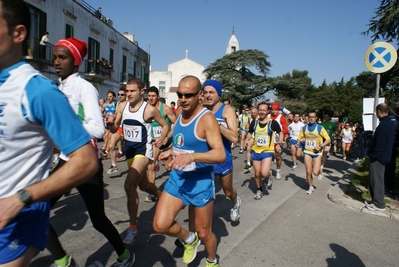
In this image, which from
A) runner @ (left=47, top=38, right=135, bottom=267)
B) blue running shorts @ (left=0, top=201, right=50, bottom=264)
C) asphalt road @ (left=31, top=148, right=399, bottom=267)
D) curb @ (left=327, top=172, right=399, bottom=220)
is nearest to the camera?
blue running shorts @ (left=0, top=201, right=50, bottom=264)

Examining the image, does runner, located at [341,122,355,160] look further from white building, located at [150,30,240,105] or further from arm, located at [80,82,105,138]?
white building, located at [150,30,240,105]

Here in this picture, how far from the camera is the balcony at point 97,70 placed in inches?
922

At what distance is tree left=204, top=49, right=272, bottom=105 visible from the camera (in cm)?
3944

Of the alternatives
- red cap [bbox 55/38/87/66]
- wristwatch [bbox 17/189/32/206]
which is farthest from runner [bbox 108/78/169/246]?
wristwatch [bbox 17/189/32/206]

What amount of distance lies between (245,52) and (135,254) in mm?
38942

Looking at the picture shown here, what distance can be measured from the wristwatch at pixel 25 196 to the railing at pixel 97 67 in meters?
23.6

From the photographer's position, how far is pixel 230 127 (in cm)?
441

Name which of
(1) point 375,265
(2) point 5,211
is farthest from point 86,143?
(1) point 375,265

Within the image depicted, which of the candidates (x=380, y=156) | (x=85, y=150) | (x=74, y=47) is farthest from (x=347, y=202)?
(x=85, y=150)

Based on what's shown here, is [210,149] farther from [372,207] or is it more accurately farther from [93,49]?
[93,49]

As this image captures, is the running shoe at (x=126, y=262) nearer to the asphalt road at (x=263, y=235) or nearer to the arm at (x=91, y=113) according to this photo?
the asphalt road at (x=263, y=235)

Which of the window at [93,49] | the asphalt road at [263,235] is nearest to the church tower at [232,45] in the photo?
the window at [93,49]

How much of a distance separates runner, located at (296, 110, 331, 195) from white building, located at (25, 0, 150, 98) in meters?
10.7

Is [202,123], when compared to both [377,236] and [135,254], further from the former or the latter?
[377,236]
